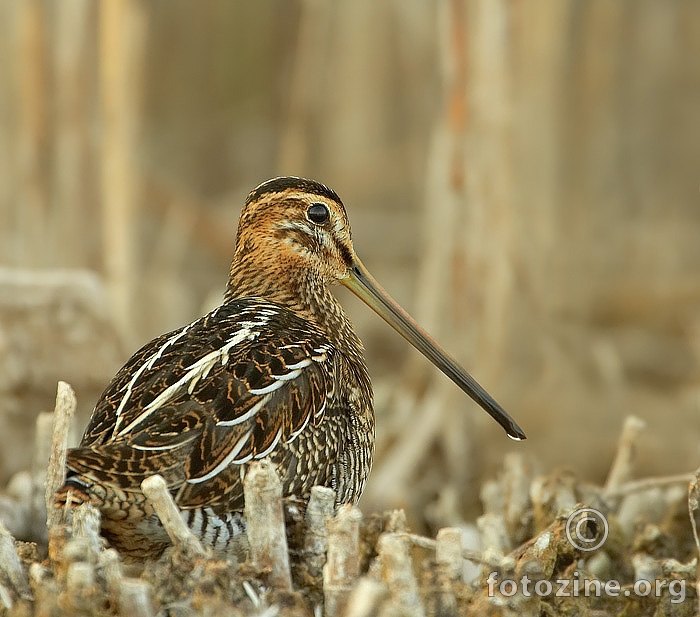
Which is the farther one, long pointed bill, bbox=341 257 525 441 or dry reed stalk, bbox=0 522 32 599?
long pointed bill, bbox=341 257 525 441

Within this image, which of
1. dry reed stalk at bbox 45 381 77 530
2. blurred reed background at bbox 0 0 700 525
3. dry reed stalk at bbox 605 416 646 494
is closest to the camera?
dry reed stalk at bbox 45 381 77 530

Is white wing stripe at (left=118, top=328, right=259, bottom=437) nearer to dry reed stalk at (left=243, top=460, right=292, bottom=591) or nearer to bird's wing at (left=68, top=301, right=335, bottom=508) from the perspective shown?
bird's wing at (left=68, top=301, right=335, bottom=508)

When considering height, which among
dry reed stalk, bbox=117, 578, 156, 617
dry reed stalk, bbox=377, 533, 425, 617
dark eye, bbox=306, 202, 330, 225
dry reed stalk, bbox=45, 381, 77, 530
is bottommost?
dry reed stalk, bbox=117, 578, 156, 617

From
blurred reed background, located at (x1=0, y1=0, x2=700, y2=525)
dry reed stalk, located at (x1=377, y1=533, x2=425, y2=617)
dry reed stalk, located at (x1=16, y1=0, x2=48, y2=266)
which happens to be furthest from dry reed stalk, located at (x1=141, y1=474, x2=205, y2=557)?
dry reed stalk, located at (x1=16, y1=0, x2=48, y2=266)

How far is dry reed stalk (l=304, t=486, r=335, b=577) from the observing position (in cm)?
239

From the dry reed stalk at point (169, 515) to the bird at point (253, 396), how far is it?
0.48ft

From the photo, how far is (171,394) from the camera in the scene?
2.47 m

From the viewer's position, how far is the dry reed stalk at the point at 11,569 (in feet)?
7.40

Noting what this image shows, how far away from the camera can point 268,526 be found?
7.38ft

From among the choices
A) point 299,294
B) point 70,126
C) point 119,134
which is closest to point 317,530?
point 299,294

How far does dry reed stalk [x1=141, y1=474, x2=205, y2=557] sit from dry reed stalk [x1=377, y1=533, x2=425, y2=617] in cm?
35

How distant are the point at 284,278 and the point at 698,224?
3.67 m

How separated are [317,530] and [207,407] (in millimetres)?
328

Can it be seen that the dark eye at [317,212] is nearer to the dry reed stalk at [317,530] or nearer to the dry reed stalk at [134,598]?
the dry reed stalk at [317,530]
